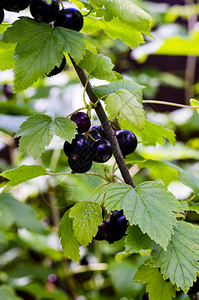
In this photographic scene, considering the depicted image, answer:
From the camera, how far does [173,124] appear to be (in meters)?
2.31

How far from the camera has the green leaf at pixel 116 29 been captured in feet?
2.11

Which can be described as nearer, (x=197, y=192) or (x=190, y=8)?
(x=197, y=192)

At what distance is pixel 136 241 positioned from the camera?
0.49m

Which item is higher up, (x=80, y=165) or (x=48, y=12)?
(x=48, y=12)

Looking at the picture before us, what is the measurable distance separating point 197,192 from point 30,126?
0.38m

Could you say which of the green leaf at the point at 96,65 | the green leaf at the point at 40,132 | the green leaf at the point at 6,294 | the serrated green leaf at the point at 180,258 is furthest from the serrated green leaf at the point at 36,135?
the green leaf at the point at 6,294

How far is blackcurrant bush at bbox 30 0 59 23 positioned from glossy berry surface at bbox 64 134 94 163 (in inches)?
7.4

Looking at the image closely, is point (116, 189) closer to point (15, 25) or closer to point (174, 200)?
point (174, 200)

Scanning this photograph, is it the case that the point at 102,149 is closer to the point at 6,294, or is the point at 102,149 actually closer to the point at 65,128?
the point at 65,128

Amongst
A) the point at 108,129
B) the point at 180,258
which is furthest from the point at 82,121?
the point at 180,258

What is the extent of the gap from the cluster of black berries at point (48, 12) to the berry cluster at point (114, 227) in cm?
31

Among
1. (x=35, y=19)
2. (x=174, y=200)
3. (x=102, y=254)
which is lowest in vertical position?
(x=102, y=254)

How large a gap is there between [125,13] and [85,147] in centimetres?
22

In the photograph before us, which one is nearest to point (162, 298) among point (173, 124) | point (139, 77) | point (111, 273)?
point (111, 273)
